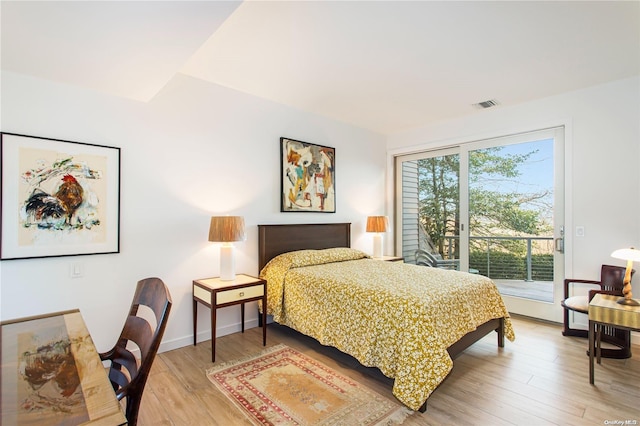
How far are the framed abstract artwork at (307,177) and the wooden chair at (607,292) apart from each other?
9.14ft

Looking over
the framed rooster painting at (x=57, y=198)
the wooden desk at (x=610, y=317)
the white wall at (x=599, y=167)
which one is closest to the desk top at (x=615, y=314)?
the wooden desk at (x=610, y=317)

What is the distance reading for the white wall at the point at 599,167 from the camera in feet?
10.1

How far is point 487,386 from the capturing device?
2287 millimetres

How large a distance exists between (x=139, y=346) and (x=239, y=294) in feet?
5.11

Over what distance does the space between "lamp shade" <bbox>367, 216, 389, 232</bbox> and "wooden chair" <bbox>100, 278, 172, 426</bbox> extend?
3441mm

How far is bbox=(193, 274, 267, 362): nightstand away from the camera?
2.70 m

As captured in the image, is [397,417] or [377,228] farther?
[377,228]

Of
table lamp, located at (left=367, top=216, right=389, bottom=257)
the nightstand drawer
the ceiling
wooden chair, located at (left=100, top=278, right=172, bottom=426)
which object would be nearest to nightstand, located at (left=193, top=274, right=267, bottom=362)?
the nightstand drawer

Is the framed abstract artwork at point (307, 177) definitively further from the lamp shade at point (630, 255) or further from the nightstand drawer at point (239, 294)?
the lamp shade at point (630, 255)

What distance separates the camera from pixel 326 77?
120 inches

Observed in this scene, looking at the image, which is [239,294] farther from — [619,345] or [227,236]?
[619,345]

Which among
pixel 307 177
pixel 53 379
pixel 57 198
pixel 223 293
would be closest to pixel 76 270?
pixel 57 198

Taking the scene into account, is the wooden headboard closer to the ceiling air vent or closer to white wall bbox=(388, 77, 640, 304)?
the ceiling air vent

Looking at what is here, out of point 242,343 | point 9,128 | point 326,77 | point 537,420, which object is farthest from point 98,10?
point 537,420
